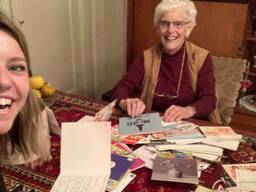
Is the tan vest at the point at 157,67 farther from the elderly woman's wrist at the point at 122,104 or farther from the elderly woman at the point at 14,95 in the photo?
the elderly woman at the point at 14,95

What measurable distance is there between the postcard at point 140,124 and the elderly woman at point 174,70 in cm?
36

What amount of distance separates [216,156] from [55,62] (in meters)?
2.11

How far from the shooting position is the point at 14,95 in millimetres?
910

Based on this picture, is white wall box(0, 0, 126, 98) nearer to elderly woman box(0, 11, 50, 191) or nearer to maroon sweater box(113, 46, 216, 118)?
maroon sweater box(113, 46, 216, 118)

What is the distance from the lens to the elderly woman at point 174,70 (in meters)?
1.95

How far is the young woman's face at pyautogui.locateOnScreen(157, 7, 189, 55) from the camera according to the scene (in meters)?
1.94

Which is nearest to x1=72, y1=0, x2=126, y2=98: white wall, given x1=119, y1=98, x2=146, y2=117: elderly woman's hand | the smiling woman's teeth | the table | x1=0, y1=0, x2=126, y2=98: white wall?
x1=0, y1=0, x2=126, y2=98: white wall

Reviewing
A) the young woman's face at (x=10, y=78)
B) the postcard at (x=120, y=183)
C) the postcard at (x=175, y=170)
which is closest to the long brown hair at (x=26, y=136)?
the young woman's face at (x=10, y=78)

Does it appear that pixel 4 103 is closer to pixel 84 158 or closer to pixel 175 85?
pixel 84 158

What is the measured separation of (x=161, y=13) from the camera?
77.5 inches

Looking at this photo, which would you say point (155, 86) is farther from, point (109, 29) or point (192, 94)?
point (109, 29)

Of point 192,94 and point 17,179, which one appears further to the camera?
point 192,94

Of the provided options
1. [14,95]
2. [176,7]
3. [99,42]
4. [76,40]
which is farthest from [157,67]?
[99,42]

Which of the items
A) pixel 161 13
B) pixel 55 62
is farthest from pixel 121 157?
pixel 55 62
